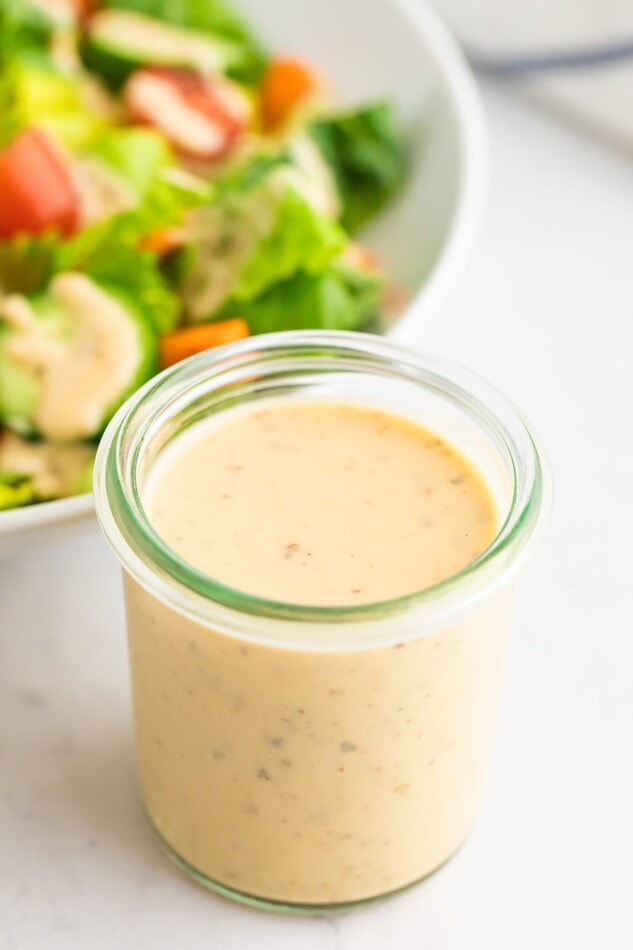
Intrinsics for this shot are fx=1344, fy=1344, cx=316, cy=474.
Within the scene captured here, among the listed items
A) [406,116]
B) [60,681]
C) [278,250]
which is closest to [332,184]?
[406,116]

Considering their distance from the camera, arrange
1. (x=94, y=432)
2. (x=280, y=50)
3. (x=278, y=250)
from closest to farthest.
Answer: (x=94, y=432) → (x=278, y=250) → (x=280, y=50)

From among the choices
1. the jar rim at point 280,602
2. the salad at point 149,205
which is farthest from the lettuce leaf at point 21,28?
the jar rim at point 280,602

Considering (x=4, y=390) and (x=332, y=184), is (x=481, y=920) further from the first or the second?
(x=332, y=184)

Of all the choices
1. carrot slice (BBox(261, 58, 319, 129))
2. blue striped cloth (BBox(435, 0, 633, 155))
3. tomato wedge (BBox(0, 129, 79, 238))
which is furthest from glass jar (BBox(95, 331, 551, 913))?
blue striped cloth (BBox(435, 0, 633, 155))

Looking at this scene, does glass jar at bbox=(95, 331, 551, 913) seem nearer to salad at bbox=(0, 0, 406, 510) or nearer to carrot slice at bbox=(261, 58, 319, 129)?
salad at bbox=(0, 0, 406, 510)

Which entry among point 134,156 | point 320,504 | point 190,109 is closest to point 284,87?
point 190,109
